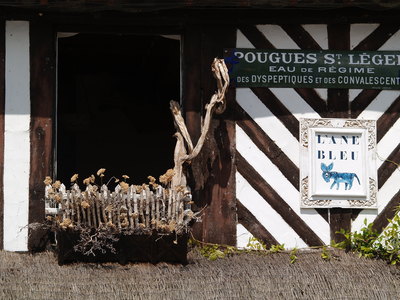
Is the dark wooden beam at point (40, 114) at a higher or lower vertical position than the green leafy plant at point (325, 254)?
higher

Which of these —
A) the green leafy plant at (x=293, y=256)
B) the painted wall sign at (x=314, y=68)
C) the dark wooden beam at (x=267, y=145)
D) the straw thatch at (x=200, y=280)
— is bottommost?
the straw thatch at (x=200, y=280)

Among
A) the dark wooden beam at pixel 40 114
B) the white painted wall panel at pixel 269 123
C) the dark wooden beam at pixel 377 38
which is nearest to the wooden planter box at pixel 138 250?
the dark wooden beam at pixel 40 114

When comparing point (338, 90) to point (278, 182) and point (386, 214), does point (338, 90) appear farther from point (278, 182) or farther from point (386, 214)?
point (386, 214)

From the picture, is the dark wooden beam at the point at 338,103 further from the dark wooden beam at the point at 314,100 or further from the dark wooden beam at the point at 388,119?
the dark wooden beam at the point at 388,119

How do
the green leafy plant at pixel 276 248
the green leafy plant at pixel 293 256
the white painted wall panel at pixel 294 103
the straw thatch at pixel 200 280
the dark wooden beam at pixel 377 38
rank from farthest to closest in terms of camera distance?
the dark wooden beam at pixel 377 38
the white painted wall panel at pixel 294 103
the green leafy plant at pixel 276 248
the green leafy plant at pixel 293 256
the straw thatch at pixel 200 280

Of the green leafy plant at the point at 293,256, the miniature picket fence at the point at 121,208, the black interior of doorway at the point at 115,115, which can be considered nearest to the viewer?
the miniature picket fence at the point at 121,208

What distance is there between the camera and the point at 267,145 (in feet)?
23.5

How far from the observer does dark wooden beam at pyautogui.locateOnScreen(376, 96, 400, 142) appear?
726 centimetres

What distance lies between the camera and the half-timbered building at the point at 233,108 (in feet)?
22.8

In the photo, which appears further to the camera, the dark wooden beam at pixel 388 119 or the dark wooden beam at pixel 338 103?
the dark wooden beam at pixel 388 119

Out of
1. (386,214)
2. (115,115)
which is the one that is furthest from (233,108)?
(115,115)

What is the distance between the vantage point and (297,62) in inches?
284

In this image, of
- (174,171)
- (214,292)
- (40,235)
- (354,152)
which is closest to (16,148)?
(40,235)

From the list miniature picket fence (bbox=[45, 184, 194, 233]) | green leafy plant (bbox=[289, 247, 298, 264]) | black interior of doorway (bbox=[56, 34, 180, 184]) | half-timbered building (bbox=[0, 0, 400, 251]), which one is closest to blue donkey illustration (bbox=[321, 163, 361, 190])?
half-timbered building (bbox=[0, 0, 400, 251])
